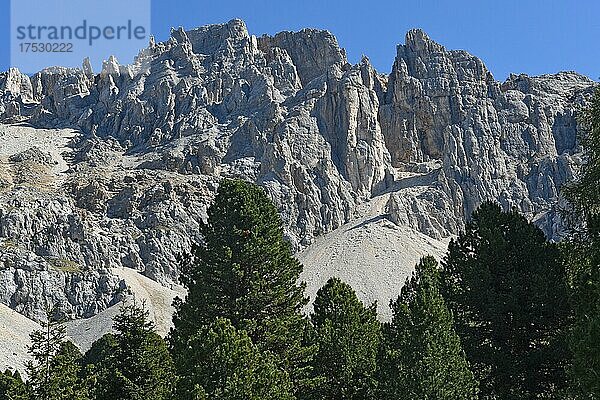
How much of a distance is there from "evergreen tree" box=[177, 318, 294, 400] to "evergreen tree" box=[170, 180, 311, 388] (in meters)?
4.51

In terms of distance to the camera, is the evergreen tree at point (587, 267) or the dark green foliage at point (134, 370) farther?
the dark green foliage at point (134, 370)

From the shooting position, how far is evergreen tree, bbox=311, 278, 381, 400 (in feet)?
93.4

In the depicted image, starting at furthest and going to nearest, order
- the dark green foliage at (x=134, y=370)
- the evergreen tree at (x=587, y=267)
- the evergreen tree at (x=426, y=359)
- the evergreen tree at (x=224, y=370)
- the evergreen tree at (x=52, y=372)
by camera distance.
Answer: the dark green foliage at (x=134, y=370), the evergreen tree at (x=52, y=372), the evergreen tree at (x=426, y=359), the evergreen tree at (x=224, y=370), the evergreen tree at (x=587, y=267)

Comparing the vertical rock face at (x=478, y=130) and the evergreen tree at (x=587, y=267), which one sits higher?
the vertical rock face at (x=478, y=130)

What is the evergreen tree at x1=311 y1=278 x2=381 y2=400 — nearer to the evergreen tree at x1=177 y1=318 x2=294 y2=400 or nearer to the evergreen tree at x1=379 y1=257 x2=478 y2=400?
the evergreen tree at x1=379 y1=257 x2=478 y2=400

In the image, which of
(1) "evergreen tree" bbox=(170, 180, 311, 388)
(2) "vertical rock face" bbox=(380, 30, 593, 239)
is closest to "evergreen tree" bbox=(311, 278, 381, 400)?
(1) "evergreen tree" bbox=(170, 180, 311, 388)

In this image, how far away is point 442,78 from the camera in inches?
7618

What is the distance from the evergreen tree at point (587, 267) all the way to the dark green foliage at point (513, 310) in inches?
65.6

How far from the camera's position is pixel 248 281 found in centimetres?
2780

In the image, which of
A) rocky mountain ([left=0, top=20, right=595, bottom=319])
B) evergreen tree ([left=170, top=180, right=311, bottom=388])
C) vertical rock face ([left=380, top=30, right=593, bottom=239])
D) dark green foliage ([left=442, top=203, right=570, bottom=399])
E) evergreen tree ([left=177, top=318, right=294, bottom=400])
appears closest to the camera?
evergreen tree ([left=177, top=318, right=294, bottom=400])

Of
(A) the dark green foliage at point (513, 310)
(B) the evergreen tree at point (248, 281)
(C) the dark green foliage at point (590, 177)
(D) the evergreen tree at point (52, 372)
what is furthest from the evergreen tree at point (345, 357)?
(C) the dark green foliage at point (590, 177)

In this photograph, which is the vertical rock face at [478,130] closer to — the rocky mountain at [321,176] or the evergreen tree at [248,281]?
the rocky mountain at [321,176]

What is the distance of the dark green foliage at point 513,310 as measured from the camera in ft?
83.7

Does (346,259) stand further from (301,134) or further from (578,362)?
(578,362)
